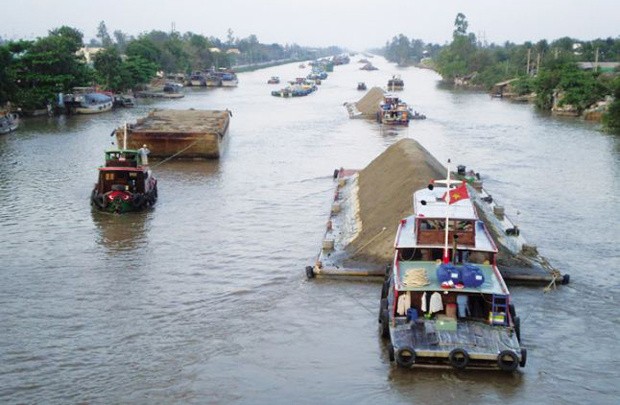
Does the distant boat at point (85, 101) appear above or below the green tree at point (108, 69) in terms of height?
below

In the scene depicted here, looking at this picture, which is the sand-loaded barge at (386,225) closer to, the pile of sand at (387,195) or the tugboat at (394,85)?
the pile of sand at (387,195)

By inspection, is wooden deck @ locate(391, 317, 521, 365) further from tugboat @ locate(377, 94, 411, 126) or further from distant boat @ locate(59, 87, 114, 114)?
distant boat @ locate(59, 87, 114, 114)

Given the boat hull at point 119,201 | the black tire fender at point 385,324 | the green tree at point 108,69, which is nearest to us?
the black tire fender at point 385,324

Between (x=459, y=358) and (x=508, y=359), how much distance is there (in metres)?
0.99

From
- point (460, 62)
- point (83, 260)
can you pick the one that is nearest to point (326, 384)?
point (83, 260)

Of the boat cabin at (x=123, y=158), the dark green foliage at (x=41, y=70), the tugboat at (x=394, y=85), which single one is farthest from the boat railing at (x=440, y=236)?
the tugboat at (x=394, y=85)

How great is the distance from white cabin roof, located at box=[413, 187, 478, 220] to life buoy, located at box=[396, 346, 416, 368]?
12.0 ft

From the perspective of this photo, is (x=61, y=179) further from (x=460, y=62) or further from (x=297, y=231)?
(x=460, y=62)

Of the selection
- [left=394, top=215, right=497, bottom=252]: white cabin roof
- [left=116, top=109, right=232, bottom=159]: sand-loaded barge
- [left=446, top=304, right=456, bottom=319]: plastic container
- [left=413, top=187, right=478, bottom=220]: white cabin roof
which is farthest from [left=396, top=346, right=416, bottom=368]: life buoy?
[left=116, top=109, right=232, bottom=159]: sand-loaded barge

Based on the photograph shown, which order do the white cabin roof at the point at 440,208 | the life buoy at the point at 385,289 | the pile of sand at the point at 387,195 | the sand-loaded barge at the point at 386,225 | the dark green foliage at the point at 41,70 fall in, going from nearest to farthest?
the white cabin roof at the point at 440,208 → the life buoy at the point at 385,289 → the sand-loaded barge at the point at 386,225 → the pile of sand at the point at 387,195 → the dark green foliage at the point at 41,70

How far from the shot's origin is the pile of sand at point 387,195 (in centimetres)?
2198

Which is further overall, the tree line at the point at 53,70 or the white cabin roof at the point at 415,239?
the tree line at the point at 53,70

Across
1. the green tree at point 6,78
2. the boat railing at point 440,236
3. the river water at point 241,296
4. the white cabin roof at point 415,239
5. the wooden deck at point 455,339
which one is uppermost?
the green tree at point 6,78

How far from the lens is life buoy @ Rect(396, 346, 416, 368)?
1488 cm
